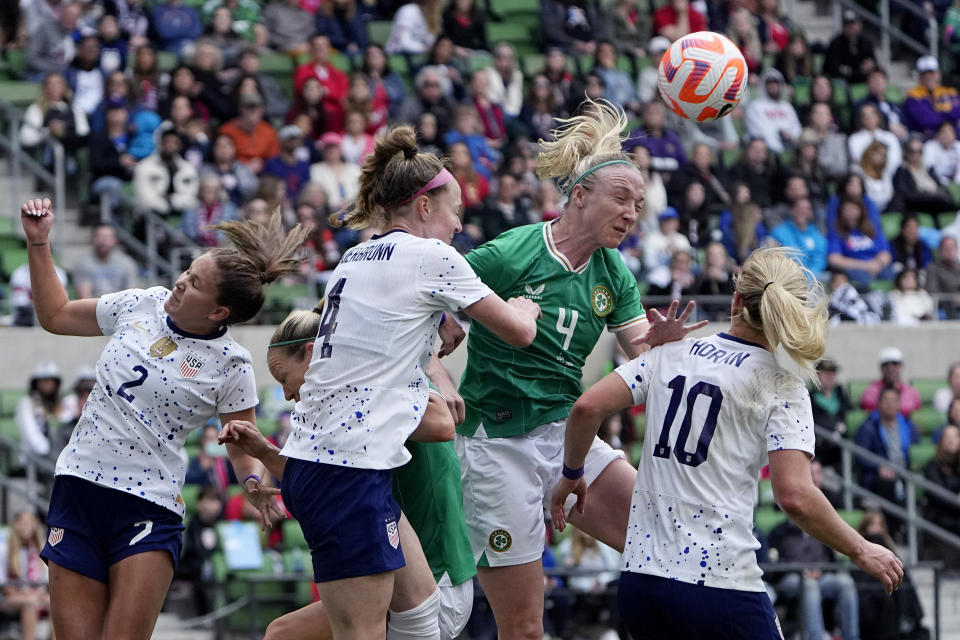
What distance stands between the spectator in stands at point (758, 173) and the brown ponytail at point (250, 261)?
9.77m

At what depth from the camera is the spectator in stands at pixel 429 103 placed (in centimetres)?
1439

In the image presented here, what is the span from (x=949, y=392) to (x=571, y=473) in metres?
8.27

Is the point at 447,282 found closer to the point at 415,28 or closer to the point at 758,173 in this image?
the point at 758,173

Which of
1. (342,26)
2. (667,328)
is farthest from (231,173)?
(667,328)

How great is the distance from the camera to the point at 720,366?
4.93 metres

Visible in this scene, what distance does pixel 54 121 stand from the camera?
13211mm

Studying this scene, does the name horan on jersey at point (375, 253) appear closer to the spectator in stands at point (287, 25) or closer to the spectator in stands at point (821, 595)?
the spectator in stands at point (821, 595)

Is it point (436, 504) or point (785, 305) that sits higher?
point (785, 305)

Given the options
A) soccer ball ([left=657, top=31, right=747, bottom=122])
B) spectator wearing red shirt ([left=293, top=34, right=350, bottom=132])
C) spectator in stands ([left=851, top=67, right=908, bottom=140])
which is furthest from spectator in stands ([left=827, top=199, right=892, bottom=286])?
soccer ball ([left=657, top=31, right=747, bottom=122])

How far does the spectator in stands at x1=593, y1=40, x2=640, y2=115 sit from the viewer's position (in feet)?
51.0

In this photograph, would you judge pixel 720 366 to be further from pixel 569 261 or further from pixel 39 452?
pixel 39 452

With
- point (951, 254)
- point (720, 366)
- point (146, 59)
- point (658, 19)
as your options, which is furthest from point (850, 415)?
point (720, 366)

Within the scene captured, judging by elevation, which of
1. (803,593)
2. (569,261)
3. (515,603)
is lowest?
(803,593)

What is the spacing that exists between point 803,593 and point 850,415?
8.92 feet
